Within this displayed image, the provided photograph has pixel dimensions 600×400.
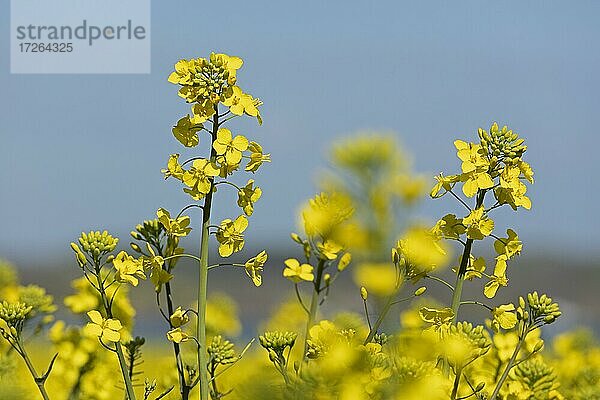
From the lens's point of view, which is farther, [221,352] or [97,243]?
[221,352]

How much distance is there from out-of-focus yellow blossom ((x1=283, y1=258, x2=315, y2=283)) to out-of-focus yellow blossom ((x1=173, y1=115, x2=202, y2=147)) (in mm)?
389

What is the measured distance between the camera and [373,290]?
2.19ft

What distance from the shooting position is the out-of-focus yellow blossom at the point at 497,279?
1.78 m

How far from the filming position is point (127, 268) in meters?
1.76

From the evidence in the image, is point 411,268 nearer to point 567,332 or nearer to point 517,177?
point 517,177

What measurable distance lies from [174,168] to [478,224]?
0.52 meters

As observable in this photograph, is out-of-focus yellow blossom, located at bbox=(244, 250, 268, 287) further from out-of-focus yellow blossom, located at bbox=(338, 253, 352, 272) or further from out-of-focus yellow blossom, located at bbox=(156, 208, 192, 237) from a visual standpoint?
out-of-focus yellow blossom, located at bbox=(338, 253, 352, 272)

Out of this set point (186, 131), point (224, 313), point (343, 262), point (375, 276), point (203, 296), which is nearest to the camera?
point (375, 276)

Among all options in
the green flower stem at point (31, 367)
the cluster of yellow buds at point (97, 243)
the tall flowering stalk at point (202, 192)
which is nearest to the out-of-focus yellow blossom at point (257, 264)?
the tall flowering stalk at point (202, 192)

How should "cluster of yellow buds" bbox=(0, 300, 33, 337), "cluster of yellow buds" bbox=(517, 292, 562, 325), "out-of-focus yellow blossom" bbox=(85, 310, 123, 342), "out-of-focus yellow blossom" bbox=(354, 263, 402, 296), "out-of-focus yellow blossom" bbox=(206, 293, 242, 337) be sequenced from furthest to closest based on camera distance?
"out-of-focus yellow blossom" bbox=(206, 293, 242, 337) → "cluster of yellow buds" bbox=(0, 300, 33, 337) → "cluster of yellow buds" bbox=(517, 292, 562, 325) → "out-of-focus yellow blossom" bbox=(85, 310, 123, 342) → "out-of-focus yellow blossom" bbox=(354, 263, 402, 296)

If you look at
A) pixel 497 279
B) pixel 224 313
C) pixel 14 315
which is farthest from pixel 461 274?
pixel 224 313

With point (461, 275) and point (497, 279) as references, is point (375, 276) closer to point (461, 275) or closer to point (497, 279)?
point (461, 275)

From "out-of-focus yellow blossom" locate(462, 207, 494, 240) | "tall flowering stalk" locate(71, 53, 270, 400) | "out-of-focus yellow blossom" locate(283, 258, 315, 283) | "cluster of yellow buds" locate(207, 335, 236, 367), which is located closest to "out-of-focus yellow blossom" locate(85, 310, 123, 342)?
"tall flowering stalk" locate(71, 53, 270, 400)

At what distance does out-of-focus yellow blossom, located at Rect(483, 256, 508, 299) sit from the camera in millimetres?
1779
